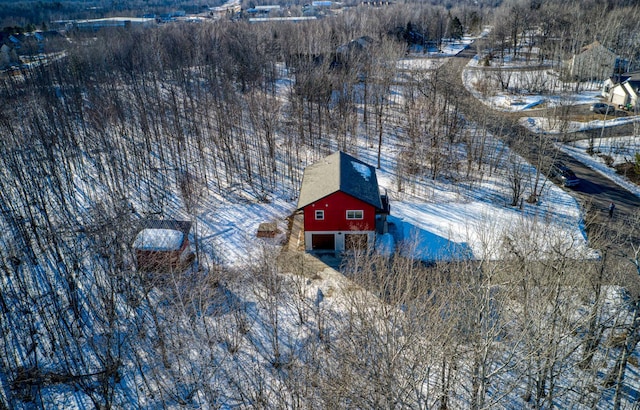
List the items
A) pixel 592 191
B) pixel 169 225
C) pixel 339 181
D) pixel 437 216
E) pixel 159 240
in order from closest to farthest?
pixel 159 240
pixel 169 225
pixel 339 181
pixel 437 216
pixel 592 191

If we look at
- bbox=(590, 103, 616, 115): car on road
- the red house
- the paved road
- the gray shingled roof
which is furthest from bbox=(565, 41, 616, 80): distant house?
the red house

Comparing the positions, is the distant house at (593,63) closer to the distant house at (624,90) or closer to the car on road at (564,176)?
the distant house at (624,90)

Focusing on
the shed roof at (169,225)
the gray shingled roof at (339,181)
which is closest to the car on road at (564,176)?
the gray shingled roof at (339,181)

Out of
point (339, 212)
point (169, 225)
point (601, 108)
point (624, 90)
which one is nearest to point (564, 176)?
point (339, 212)

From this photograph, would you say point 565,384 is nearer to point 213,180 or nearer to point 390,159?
point 390,159

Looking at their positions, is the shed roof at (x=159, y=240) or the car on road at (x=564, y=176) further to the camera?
the car on road at (x=564, y=176)

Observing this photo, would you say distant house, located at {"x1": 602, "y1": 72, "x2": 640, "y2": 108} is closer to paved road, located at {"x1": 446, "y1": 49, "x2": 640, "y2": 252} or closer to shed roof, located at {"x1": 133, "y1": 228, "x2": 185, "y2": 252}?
paved road, located at {"x1": 446, "y1": 49, "x2": 640, "y2": 252}

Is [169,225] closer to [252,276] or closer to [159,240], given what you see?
[159,240]
